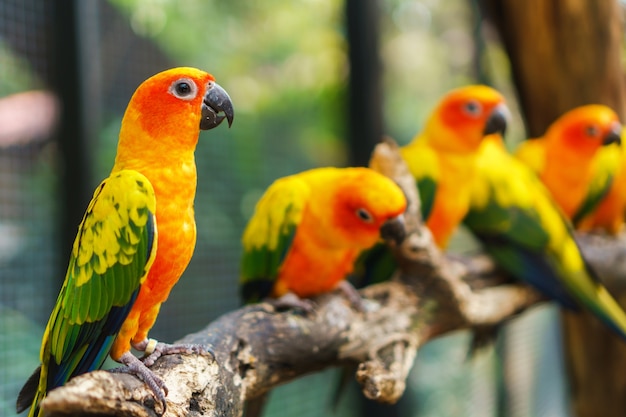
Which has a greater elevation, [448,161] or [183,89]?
[183,89]

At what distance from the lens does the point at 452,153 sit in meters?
1.61

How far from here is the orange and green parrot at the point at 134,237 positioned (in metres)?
0.71

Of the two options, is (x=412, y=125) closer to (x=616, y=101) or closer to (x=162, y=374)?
(x=616, y=101)

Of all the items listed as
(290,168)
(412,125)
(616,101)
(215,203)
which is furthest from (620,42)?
(215,203)

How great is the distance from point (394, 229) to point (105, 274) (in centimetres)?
61

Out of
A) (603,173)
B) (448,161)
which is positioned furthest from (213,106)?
(603,173)

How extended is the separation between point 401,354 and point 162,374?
519 millimetres

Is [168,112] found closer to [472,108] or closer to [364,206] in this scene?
[364,206]

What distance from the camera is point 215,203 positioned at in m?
1.71

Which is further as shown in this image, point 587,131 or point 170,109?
point 587,131

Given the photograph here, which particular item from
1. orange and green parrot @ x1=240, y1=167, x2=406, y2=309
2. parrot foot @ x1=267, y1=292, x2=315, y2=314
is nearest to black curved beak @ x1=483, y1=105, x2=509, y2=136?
orange and green parrot @ x1=240, y1=167, x2=406, y2=309

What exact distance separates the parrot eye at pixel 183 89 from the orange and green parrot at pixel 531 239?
1062 mm

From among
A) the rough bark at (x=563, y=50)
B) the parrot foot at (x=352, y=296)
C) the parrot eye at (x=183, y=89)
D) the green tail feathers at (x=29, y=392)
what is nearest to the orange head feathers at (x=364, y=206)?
the parrot foot at (x=352, y=296)

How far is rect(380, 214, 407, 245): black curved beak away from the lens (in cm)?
116
